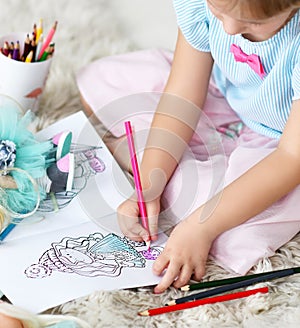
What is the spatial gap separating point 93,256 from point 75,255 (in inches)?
0.9

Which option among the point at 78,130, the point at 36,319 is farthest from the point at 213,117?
the point at 36,319

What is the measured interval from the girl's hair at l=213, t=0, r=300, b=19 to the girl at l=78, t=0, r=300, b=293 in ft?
0.09

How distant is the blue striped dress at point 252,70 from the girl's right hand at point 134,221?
220 mm

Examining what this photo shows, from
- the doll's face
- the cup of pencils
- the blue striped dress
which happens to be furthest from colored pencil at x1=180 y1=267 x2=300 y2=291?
the cup of pencils

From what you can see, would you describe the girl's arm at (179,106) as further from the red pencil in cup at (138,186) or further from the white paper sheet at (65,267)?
the white paper sheet at (65,267)

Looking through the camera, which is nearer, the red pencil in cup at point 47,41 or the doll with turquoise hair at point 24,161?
the doll with turquoise hair at point 24,161

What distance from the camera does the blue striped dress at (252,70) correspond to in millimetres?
1105

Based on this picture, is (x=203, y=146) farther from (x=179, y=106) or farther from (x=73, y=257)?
(x=73, y=257)

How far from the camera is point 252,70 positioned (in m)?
1.15

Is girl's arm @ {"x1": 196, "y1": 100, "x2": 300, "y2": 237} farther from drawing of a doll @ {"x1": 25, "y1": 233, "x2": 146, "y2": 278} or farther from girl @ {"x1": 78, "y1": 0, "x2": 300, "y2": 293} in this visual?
drawing of a doll @ {"x1": 25, "y1": 233, "x2": 146, "y2": 278}

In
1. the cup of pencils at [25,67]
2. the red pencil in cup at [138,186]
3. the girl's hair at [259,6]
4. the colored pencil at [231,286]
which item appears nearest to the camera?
the girl's hair at [259,6]

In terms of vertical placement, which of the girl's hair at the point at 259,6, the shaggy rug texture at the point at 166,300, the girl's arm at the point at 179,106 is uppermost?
the girl's hair at the point at 259,6

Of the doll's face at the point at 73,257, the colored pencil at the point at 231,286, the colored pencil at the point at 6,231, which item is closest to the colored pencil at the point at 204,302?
the colored pencil at the point at 231,286

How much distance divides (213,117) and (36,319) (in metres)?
0.48
